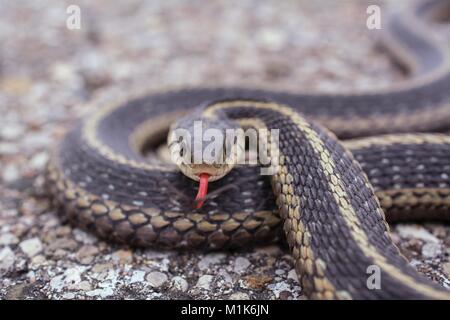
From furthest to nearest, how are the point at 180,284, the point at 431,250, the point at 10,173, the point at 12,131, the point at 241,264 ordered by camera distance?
the point at 12,131 → the point at 10,173 → the point at 431,250 → the point at 241,264 → the point at 180,284

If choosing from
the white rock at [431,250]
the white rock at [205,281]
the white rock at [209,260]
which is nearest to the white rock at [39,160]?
the white rock at [209,260]

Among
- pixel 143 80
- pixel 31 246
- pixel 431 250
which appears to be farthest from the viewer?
pixel 143 80

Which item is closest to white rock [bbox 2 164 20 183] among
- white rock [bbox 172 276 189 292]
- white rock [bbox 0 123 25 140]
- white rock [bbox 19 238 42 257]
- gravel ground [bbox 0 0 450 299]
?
gravel ground [bbox 0 0 450 299]

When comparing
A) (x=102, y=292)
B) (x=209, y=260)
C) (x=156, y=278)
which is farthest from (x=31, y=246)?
(x=209, y=260)

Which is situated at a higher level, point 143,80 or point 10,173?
point 143,80

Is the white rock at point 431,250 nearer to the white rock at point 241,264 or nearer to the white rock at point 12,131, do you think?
the white rock at point 241,264

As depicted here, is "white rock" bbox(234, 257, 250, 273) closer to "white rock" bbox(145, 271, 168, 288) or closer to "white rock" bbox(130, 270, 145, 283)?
"white rock" bbox(145, 271, 168, 288)

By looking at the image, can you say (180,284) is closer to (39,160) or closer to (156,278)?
(156,278)
